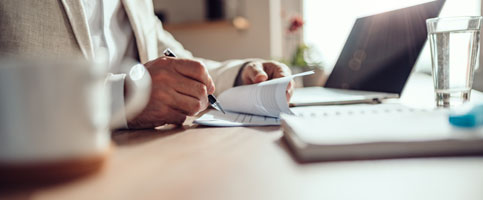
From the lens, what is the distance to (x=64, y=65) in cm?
26

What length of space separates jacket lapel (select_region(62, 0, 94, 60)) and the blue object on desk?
0.64m

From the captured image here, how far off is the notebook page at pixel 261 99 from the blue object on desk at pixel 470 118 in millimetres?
255

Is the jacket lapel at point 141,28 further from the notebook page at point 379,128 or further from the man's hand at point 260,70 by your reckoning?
the notebook page at point 379,128

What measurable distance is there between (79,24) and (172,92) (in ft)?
1.02

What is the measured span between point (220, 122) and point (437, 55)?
1.31ft

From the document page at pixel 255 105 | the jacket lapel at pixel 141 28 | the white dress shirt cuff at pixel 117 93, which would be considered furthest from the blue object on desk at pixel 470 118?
the jacket lapel at pixel 141 28

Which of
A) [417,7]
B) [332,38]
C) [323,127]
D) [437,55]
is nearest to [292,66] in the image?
[332,38]

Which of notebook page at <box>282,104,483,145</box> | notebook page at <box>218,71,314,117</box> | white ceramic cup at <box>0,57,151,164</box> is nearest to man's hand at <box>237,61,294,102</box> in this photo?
notebook page at <box>218,71,314,117</box>

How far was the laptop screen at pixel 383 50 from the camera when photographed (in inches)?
33.0

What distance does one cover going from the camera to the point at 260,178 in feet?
0.98

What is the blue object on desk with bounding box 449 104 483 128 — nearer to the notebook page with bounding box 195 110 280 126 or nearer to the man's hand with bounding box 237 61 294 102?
the notebook page with bounding box 195 110 280 126

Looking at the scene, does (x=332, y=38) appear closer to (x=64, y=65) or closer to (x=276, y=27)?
(x=276, y=27)

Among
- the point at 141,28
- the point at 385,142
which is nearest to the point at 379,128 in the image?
the point at 385,142

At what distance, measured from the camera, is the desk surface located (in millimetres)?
260
